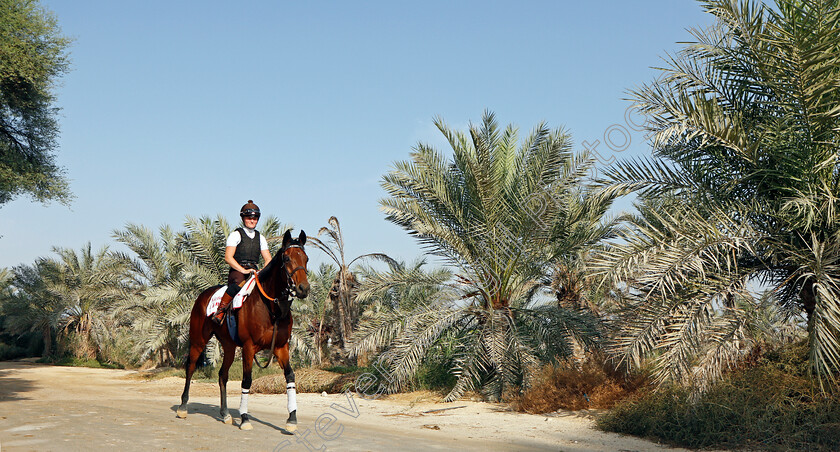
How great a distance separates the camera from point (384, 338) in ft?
47.3

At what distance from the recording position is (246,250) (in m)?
9.62

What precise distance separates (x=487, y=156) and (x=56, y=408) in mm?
9516

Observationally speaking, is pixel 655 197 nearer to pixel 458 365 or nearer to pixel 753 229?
pixel 753 229

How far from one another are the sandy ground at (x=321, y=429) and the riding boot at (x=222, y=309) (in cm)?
151

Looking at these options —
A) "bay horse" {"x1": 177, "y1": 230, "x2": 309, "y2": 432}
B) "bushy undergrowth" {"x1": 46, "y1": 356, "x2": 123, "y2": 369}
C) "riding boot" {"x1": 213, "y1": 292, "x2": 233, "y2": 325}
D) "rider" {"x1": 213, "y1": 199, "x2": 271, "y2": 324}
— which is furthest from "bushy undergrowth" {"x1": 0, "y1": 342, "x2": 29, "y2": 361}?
"bay horse" {"x1": 177, "y1": 230, "x2": 309, "y2": 432}

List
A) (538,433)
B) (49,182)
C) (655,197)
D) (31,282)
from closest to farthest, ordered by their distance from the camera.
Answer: (538,433), (655,197), (49,182), (31,282)

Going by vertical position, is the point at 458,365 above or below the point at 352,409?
above

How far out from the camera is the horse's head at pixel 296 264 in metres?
7.78

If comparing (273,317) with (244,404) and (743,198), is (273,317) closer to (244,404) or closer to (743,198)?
(244,404)

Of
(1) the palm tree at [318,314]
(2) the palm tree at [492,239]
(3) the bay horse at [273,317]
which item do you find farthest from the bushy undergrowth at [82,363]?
(3) the bay horse at [273,317]

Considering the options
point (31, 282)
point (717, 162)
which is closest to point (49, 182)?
point (717, 162)

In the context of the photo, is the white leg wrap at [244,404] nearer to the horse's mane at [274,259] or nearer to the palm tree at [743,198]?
the horse's mane at [274,259]

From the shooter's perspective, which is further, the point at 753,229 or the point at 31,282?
the point at 31,282

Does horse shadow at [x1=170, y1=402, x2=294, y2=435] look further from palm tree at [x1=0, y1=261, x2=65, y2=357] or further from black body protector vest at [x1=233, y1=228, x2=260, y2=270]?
palm tree at [x1=0, y1=261, x2=65, y2=357]
